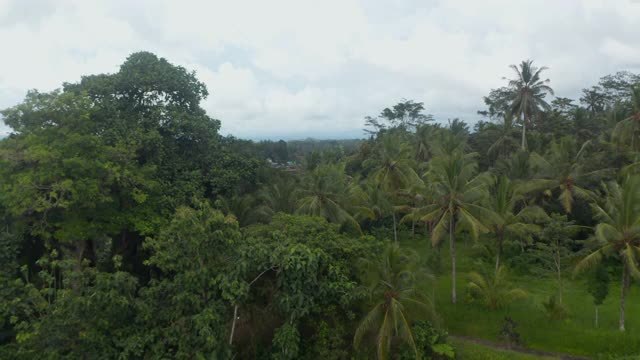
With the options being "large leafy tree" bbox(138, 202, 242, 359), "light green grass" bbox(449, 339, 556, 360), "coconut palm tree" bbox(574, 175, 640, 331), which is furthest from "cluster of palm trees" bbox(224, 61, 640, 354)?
"large leafy tree" bbox(138, 202, 242, 359)

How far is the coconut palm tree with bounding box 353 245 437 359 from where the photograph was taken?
38.0ft

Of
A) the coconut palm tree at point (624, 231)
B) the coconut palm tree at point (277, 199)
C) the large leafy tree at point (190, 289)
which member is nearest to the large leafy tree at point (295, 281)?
the large leafy tree at point (190, 289)

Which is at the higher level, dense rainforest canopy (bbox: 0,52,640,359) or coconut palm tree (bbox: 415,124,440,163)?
coconut palm tree (bbox: 415,124,440,163)

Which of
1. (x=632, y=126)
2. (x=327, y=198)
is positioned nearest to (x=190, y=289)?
(x=327, y=198)

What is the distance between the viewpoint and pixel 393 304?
11508 mm

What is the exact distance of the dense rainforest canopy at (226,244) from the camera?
10750 millimetres

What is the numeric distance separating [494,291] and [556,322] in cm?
222

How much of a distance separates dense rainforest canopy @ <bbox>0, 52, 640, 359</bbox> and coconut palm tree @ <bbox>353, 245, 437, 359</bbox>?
6cm

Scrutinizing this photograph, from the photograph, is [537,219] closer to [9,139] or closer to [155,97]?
[155,97]

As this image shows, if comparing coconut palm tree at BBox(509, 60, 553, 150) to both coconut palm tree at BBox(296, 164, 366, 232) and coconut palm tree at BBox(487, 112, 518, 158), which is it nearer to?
coconut palm tree at BBox(487, 112, 518, 158)

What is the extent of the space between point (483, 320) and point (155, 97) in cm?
1577

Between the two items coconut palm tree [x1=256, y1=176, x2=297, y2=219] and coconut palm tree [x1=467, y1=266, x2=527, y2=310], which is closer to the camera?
coconut palm tree [x1=467, y1=266, x2=527, y2=310]

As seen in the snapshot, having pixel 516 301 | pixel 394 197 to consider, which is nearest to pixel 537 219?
pixel 516 301

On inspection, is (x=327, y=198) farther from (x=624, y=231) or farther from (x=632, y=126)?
(x=632, y=126)
